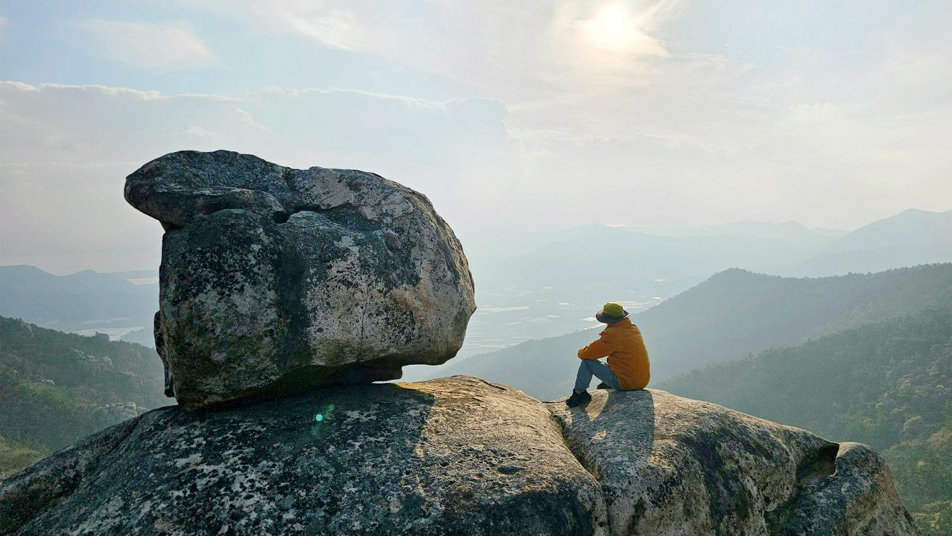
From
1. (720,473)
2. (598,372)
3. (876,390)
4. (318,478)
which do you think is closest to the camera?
(318,478)

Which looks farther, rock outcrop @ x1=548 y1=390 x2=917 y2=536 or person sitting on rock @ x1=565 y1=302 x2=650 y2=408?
person sitting on rock @ x1=565 y1=302 x2=650 y2=408

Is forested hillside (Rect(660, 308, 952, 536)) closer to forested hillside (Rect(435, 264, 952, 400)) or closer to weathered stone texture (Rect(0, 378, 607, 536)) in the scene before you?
forested hillside (Rect(435, 264, 952, 400))

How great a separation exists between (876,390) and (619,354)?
87166 millimetres

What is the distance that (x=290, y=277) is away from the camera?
1002 centimetres

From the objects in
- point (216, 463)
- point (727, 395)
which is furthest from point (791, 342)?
point (216, 463)

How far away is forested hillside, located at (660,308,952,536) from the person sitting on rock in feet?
124

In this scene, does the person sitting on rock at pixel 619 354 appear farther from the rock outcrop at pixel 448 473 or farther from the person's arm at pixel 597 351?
the rock outcrop at pixel 448 473

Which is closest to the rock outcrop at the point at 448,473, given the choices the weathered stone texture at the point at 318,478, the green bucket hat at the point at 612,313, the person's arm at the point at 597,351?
the weathered stone texture at the point at 318,478

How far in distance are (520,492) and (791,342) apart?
155m

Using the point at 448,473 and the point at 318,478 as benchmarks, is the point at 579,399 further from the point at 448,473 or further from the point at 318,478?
the point at 318,478

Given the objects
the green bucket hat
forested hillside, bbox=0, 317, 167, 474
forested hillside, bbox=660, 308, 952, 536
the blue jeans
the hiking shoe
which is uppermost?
the green bucket hat

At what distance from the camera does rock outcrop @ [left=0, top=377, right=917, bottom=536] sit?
791 centimetres

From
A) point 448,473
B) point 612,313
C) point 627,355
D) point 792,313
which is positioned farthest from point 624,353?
point 792,313

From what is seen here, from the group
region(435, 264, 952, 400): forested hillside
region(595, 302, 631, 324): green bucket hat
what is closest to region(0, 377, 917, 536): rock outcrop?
region(595, 302, 631, 324): green bucket hat
